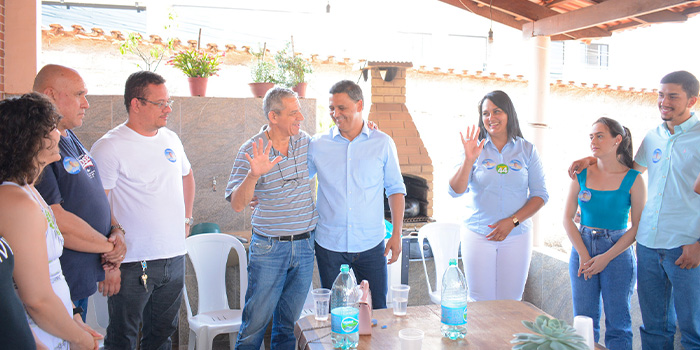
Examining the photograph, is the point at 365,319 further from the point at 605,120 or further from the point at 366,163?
the point at 605,120

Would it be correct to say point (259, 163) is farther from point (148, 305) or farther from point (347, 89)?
point (148, 305)

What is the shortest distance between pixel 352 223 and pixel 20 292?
1.59 metres

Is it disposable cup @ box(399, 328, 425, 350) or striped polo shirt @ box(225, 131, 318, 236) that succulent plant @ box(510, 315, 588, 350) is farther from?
striped polo shirt @ box(225, 131, 318, 236)

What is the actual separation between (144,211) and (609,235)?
2543mm

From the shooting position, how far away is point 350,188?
285cm

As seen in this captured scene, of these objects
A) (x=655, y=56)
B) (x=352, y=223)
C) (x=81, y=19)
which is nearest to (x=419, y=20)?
(x=655, y=56)

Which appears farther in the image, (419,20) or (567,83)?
(419,20)

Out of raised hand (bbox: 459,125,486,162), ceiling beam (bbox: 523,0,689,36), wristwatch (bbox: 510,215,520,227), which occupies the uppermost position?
ceiling beam (bbox: 523,0,689,36)

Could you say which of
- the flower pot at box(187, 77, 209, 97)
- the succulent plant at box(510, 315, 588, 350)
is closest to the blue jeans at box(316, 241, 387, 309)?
the succulent plant at box(510, 315, 588, 350)

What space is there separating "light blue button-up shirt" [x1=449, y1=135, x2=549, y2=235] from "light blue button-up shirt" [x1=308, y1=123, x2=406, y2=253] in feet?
1.62

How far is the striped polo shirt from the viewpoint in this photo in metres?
2.80

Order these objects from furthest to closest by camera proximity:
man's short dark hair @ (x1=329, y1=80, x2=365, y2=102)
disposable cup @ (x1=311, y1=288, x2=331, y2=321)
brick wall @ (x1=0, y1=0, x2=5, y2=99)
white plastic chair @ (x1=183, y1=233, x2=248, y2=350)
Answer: brick wall @ (x1=0, y1=0, x2=5, y2=99)
white plastic chair @ (x1=183, y1=233, x2=248, y2=350)
man's short dark hair @ (x1=329, y1=80, x2=365, y2=102)
disposable cup @ (x1=311, y1=288, x2=331, y2=321)

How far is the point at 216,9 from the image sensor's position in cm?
1198

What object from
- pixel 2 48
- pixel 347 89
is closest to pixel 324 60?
pixel 2 48
